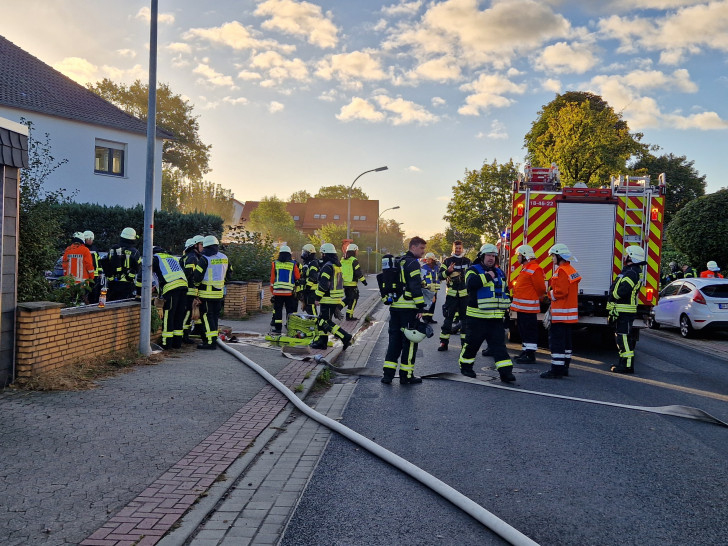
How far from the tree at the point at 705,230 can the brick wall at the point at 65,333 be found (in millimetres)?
17349

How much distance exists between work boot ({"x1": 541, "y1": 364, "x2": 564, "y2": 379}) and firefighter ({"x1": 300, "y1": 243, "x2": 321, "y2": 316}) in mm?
4602

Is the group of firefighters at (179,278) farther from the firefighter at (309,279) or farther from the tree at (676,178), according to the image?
the tree at (676,178)

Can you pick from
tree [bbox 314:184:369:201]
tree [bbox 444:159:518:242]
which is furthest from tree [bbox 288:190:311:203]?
tree [bbox 444:159:518:242]

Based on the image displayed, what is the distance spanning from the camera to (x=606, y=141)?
104 feet

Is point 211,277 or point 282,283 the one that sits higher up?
point 211,277

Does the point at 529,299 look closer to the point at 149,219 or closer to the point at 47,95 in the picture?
the point at 149,219

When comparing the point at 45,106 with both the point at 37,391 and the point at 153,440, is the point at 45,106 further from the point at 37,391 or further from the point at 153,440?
the point at 153,440

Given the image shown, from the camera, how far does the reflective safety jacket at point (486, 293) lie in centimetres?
838

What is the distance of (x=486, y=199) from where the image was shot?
45.1 metres

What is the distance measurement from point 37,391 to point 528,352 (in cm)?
718

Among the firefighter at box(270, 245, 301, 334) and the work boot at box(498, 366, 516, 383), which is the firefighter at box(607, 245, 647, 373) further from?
the firefighter at box(270, 245, 301, 334)

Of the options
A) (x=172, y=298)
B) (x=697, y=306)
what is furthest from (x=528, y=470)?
(x=697, y=306)

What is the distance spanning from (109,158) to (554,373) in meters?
22.2

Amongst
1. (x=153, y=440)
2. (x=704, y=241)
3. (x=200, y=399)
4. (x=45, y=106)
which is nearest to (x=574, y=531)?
(x=153, y=440)
